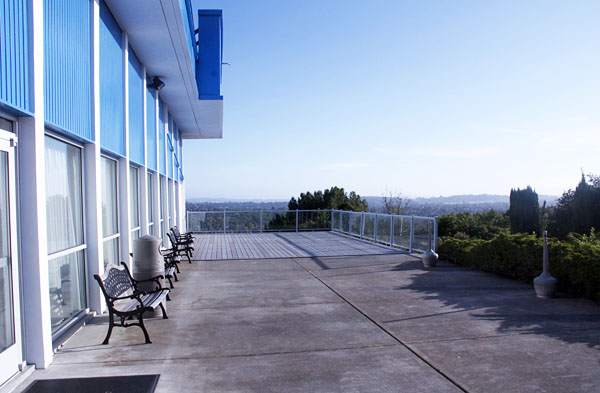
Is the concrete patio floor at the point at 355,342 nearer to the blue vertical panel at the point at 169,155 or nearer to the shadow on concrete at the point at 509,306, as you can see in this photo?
the shadow on concrete at the point at 509,306

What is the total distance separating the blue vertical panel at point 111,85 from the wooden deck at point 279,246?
5528 mm

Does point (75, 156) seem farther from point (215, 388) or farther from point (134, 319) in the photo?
point (215, 388)

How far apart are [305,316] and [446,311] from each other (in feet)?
6.14

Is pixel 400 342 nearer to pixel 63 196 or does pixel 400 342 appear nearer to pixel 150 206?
pixel 63 196

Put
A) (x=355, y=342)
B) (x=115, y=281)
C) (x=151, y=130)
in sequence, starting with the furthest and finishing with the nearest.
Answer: (x=151, y=130), (x=115, y=281), (x=355, y=342)

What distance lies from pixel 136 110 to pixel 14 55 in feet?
16.8

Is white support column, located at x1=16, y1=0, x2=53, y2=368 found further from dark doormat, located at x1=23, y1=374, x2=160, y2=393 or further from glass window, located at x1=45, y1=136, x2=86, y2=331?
glass window, located at x1=45, y1=136, x2=86, y2=331

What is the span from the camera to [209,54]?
38.2 ft

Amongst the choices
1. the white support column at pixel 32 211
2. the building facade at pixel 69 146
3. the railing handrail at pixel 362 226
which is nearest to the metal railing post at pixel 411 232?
the railing handrail at pixel 362 226

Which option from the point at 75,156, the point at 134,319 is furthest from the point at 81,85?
the point at 134,319

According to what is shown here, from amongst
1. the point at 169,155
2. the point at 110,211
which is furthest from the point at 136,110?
the point at 169,155

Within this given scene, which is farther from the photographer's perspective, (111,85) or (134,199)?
(134,199)

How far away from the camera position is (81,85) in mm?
5500

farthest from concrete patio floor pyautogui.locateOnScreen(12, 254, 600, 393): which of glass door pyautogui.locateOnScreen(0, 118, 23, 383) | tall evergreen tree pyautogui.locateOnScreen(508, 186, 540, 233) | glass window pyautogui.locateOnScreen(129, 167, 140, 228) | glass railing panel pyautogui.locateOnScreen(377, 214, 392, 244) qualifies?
tall evergreen tree pyautogui.locateOnScreen(508, 186, 540, 233)
